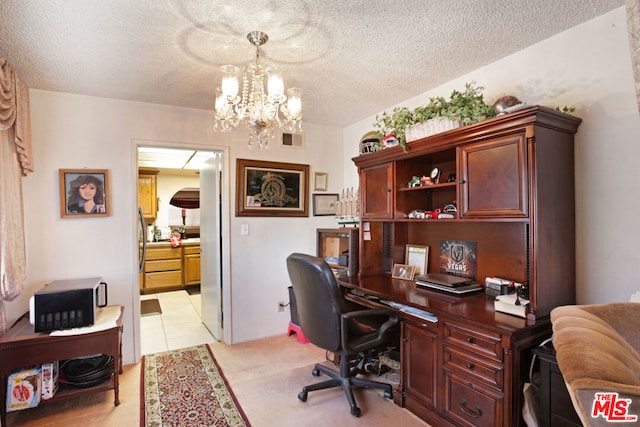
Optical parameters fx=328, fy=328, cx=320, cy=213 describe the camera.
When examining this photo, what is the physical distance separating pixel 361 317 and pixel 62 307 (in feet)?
6.57

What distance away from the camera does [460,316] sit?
175cm

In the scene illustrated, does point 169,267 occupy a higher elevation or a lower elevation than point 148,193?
lower

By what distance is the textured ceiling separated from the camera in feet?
5.36

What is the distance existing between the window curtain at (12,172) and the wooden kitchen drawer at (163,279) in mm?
3276

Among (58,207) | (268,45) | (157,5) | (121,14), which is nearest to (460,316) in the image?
(268,45)

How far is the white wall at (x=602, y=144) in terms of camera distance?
65.6 inches

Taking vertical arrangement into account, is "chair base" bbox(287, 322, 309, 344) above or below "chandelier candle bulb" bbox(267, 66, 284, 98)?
below

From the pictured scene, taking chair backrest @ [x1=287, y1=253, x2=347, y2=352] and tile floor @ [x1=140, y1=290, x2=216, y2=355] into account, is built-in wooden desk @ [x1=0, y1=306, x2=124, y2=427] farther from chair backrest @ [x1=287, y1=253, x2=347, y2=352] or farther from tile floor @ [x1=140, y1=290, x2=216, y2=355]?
chair backrest @ [x1=287, y1=253, x2=347, y2=352]

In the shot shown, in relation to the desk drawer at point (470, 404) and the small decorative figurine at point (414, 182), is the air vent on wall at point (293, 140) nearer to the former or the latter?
the small decorative figurine at point (414, 182)

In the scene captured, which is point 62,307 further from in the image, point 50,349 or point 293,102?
point 293,102

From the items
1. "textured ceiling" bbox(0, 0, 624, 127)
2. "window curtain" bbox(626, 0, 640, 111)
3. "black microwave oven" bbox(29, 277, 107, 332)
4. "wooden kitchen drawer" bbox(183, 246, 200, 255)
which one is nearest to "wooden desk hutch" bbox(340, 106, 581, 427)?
"textured ceiling" bbox(0, 0, 624, 127)

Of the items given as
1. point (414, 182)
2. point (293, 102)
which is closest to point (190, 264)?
point (414, 182)

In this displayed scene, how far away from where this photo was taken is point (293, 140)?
142 inches

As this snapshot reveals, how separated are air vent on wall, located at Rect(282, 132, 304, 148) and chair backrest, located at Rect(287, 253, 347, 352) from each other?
1709 mm
